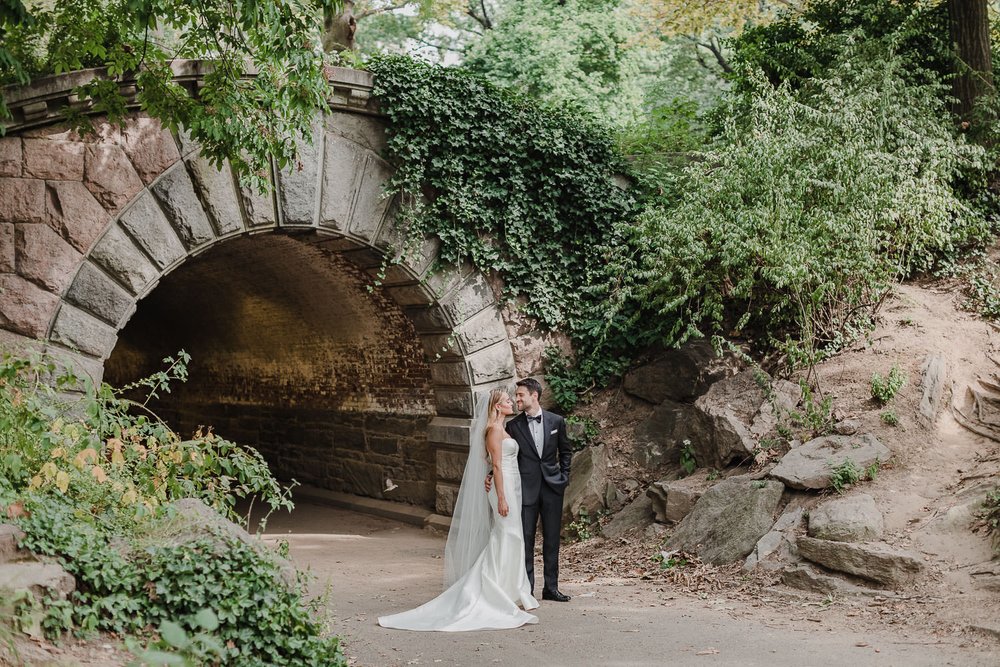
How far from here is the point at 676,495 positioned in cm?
749

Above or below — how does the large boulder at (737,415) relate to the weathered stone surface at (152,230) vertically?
below

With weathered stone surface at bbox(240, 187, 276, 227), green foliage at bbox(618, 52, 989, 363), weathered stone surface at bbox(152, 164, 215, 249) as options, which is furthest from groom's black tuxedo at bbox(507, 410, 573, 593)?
weathered stone surface at bbox(152, 164, 215, 249)

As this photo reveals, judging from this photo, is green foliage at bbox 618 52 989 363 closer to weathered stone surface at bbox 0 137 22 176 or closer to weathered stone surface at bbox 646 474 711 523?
weathered stone surface at bbox 646 474 711 523

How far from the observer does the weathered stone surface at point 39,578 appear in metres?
3.54

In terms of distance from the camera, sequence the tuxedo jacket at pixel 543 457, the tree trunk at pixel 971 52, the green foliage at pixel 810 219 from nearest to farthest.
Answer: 1. the tuxedo jacket at pixel 543 457
2. the green foliage at pixel 810 219
3. the tree trunk at pixel 971 52

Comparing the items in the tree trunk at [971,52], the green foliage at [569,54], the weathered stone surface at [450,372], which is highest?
the green foliage at [569,54]

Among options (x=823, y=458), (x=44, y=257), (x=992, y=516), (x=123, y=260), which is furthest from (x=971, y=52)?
(x=44, y=257)

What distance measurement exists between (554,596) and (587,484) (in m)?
2.48

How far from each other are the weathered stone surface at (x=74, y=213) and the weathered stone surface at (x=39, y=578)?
12.7ft

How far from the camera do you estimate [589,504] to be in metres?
8.37

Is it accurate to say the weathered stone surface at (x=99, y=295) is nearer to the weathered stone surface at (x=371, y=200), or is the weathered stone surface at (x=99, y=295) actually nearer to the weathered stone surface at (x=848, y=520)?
the weathered stone surface at (x=371, y=200)

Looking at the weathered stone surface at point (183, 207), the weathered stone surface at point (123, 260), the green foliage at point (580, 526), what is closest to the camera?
the weathered stone surface at point (123, 260)

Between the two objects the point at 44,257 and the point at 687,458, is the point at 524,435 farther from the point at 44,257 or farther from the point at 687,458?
the point at 44,257

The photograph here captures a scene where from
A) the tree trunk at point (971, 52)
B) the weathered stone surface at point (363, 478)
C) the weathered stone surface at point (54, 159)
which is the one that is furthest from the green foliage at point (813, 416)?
the weathered stone surface at point (54, 159)
